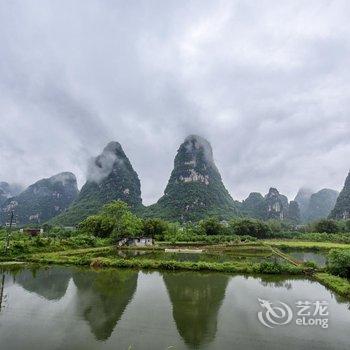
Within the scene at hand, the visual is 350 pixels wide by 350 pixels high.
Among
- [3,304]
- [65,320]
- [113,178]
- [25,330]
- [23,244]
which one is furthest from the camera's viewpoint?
[113,178]

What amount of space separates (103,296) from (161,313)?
12.9ft

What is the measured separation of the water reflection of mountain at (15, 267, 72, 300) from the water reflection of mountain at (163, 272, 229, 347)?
5.63 metres

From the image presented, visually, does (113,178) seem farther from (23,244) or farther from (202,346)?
(202,346)

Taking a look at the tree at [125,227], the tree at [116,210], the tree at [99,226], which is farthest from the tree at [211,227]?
the tree at [99,226]

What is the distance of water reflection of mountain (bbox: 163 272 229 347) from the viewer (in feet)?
37.7

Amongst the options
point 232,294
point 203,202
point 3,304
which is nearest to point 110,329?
point 3,304

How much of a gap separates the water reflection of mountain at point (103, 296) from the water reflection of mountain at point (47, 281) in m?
0.78

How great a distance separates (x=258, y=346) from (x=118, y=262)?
16.4 m

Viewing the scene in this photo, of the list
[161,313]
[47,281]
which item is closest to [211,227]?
[47,281]

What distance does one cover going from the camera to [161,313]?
13656mm

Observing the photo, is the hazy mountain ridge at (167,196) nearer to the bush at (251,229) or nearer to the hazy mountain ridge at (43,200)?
the hazy mountain ridge at (43,200)

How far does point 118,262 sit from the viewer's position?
2522cm

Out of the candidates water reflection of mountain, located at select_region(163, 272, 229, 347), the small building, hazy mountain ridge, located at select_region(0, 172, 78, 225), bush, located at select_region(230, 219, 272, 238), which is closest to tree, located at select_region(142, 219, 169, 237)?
the small building

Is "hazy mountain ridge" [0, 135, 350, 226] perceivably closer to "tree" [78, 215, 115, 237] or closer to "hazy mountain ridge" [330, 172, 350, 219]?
"hazy mountain ridge" [330, 172, 350, 219]
